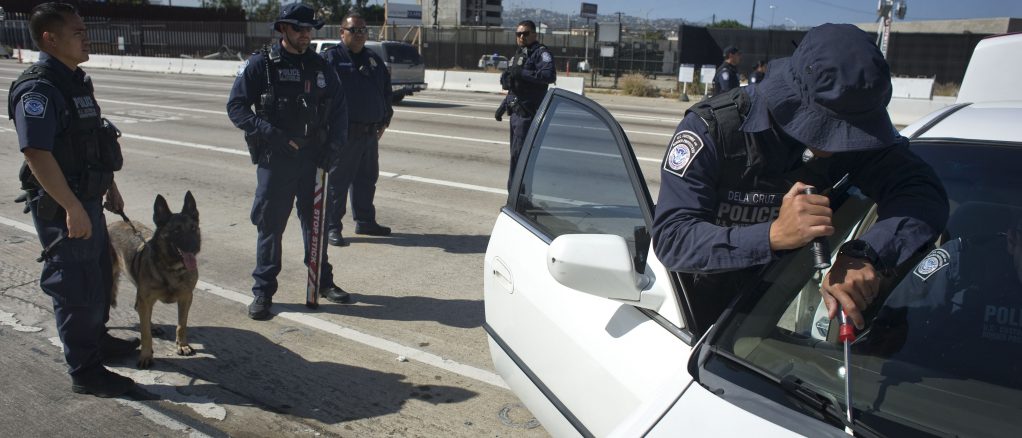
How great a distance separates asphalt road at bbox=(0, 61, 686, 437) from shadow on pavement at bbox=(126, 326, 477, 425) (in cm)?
1

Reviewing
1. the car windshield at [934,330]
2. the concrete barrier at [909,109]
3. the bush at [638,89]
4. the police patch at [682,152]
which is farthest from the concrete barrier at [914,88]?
the police patch at [682,152]

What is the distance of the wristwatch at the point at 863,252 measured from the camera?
178 centimetres

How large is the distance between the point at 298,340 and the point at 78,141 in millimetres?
1683

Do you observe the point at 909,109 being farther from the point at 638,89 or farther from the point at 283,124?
the point at 283,124

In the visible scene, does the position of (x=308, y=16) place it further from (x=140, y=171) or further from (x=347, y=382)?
(x=140, y=171)

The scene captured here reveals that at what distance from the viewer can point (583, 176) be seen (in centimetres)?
296

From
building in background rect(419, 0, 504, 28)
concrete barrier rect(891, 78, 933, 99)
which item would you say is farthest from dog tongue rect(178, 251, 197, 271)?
building in background rect(419, 0, 504, 28)

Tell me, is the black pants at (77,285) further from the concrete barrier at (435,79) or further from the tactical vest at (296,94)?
the concrete barrier at (435,79)

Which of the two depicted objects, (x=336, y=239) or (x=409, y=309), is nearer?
(x=409, y=309)

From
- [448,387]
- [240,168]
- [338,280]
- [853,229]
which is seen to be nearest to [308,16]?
[338,280]

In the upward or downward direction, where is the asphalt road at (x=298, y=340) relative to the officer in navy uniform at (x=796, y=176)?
downward

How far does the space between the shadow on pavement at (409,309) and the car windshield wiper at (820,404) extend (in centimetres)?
331

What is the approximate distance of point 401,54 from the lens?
2147cm

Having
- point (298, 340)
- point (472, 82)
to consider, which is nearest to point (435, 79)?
point (472, 82)
